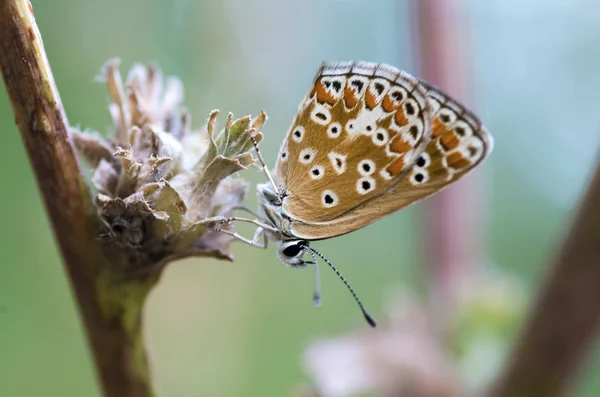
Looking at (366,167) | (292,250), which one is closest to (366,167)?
(366,167)

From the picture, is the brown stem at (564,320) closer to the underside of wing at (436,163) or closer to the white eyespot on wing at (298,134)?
the underside of wing at (436,163)

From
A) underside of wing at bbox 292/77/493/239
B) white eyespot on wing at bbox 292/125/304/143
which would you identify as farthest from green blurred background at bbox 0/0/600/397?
underside of wing at bbox 292/77/493/239

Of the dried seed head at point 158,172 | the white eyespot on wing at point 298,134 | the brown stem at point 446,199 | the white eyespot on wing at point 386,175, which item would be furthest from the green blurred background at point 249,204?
the dried seed head at point 158,172


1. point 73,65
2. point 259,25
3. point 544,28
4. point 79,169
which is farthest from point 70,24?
point 544,28

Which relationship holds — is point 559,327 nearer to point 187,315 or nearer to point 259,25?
point 187,315

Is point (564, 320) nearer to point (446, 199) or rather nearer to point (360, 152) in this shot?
point (360, 152)
